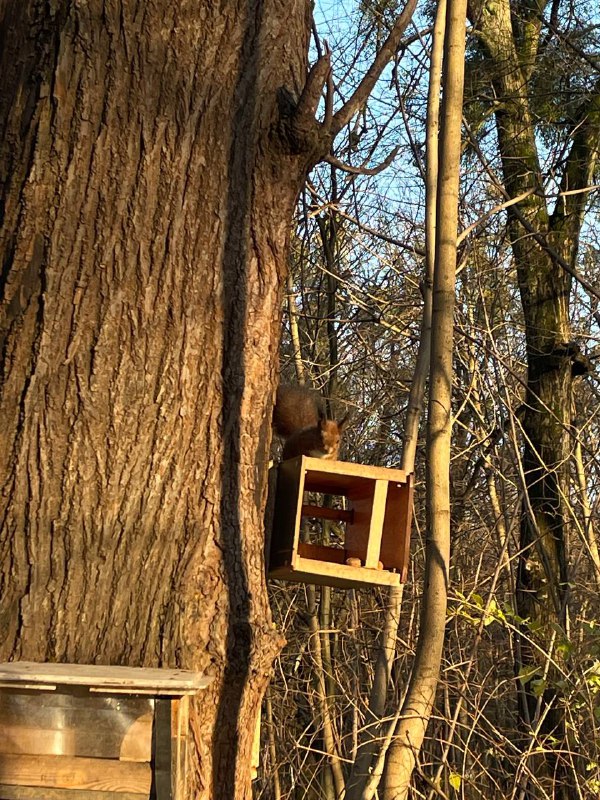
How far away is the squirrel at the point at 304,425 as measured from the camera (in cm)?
364

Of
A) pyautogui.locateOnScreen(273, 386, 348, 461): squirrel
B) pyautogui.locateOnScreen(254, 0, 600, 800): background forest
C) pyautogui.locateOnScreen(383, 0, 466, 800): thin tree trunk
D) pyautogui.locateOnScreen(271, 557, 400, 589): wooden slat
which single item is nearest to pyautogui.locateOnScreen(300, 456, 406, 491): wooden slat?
pyautogui.locateOnScreen(271, 557, 400, 589): wooden slat

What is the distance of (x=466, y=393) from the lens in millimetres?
5207

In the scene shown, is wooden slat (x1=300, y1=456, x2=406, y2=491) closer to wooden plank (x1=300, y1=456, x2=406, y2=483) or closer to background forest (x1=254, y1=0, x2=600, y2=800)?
wooden plank (x1=300, y1=456, x2=406, y2=483)

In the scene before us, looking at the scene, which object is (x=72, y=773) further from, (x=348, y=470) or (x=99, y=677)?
(x=348, y=470)

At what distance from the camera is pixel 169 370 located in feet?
7.14

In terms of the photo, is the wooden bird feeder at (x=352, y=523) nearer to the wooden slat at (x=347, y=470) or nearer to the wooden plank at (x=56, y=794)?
the wooden slat at (x=347, y=470)

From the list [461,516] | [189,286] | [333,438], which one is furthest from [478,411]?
[189,286]

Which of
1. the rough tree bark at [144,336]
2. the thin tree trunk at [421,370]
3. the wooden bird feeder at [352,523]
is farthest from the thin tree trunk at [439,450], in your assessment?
the rough tree bark at [144,336]

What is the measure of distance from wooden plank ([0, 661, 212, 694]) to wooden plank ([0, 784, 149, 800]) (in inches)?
8.3

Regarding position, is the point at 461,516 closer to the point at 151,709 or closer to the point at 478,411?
the point at 478,411

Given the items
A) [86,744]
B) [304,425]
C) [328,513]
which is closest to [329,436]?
[304,425]

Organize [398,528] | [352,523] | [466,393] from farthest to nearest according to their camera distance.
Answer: [466,393]
[352,523]
[398,528]

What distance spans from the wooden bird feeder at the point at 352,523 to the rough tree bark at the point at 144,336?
361mm

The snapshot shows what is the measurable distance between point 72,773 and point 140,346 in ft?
2.84
